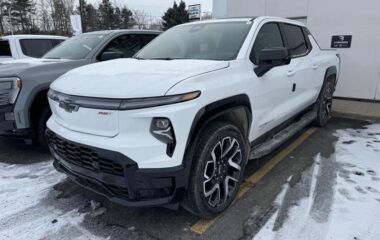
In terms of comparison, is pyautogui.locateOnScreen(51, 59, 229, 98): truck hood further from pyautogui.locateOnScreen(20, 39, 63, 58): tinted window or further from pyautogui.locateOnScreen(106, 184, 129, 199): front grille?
pyautogui.locateOnScreen(20, 39, 63, 58): tinted window

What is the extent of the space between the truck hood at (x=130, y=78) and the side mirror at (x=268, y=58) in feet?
1.51

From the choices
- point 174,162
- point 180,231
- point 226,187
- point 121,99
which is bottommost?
point 180,231

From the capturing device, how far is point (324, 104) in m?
5.76

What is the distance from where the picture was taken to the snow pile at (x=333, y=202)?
2.71 metres

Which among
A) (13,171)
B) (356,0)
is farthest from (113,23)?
(13,171)

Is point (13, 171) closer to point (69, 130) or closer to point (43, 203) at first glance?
point (43, 203)

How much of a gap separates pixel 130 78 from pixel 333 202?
2371 mm

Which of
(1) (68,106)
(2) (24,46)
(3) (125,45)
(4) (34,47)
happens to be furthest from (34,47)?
(1) (68,106)

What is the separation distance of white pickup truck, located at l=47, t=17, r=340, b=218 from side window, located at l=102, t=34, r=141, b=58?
1.81m

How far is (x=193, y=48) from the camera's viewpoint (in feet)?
11.5

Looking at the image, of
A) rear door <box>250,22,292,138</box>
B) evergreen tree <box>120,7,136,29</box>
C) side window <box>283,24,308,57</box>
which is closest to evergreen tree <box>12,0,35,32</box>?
evergreen tree <box>120,7,136,29</box>

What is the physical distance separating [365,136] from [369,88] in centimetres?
313

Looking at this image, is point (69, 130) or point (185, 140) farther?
point (69, 130)

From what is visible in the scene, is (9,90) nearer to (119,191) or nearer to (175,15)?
(119,191)
